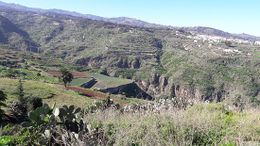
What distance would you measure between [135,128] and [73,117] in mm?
1029

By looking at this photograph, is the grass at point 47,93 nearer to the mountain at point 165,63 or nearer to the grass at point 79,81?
the grass at point 79,81

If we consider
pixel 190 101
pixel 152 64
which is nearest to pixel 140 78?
pixel 152 64

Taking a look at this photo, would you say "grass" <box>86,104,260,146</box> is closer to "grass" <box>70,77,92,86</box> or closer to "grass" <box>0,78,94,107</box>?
"grass" <box>0,78,94,107</box>

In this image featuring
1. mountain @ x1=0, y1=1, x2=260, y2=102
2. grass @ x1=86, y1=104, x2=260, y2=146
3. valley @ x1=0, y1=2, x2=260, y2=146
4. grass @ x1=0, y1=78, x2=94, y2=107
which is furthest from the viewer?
mountain @ x1=0, y1=1, x2=260, y2=102

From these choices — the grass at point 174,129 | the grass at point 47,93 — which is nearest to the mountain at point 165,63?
the grass at point 47,93

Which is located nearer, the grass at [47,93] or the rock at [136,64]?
the grass at [47,93]

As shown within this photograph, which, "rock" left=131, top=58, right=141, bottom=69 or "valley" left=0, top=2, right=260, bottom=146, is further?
"rock" left=131, top=58, right=141, bottom=69

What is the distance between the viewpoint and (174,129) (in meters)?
6.32

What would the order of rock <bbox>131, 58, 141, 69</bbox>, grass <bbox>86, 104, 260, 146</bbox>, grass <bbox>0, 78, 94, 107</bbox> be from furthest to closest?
rock <bbox>131, 58, 141, 69</bbox>
grass <bbox>0, 78, 94, 107</bbox>
grass <bbox>86, 104, 260, 146</bbox>

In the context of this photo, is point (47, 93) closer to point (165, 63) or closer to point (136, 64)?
point (136, 64)

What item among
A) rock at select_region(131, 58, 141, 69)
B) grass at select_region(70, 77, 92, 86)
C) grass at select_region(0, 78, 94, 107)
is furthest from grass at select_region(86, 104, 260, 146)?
rock at select_region(131, 58, 141, 69)

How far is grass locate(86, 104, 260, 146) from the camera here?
579cm

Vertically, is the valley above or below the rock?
above

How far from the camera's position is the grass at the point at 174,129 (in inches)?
228
